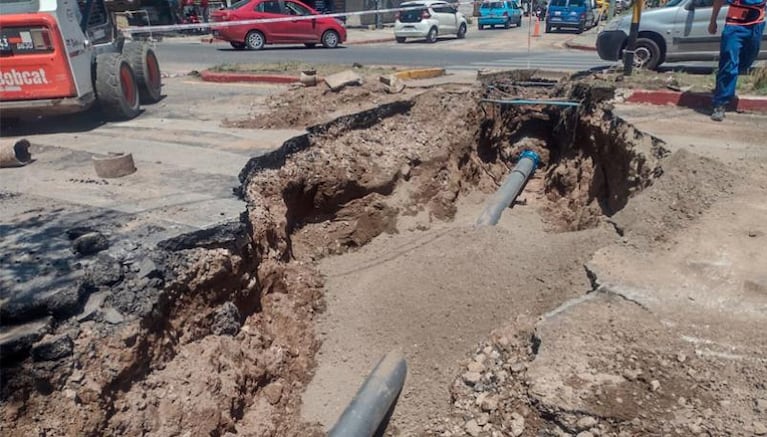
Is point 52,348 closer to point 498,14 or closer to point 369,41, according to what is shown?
point 369,41

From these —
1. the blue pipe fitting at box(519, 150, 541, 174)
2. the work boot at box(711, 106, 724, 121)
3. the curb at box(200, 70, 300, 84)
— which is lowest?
the blue pipe fitting at box(519, 150, 541, 174)

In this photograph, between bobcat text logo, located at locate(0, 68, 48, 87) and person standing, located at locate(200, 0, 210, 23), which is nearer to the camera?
bobcat text logo, located at locate(0, 68, 48, 87)

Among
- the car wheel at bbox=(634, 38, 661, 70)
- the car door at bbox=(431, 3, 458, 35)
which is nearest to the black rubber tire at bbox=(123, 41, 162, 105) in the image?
the car wheel at bbox=(634, 38, 661, 70)

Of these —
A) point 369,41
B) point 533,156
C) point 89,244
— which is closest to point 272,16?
point 369,41

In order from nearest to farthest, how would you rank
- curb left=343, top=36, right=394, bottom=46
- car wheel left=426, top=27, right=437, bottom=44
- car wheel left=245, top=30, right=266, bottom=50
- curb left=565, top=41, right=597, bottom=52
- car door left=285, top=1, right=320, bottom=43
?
car wheel left=245, top=30, right=266, bottom=50 → car door left=285, top=1, right=320, bottom=43 → curb left=565, top=41, right=597, bottom=52 → curb left=343, top=36, right=394, bottom=46 → car wheel left=426, top=27, right=437, bottom=44

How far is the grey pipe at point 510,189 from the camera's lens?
6812 mm

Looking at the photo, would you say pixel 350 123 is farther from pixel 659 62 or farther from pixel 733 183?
pixel 659 62

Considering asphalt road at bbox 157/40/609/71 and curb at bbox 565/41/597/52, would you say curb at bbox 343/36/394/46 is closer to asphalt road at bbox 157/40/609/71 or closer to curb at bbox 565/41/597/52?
asphalt road at bbox 157/40/609/71

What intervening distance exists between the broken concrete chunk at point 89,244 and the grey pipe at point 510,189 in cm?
401

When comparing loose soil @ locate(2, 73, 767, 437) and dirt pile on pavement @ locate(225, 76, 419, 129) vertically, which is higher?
dirt pile on pavement @ locate(225, 76, 419, 129)

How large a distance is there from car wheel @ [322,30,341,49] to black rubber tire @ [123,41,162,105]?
11110mm

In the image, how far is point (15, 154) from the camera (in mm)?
A: 5477

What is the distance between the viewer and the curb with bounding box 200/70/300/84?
998 centimetres

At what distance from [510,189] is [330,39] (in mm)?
13489
